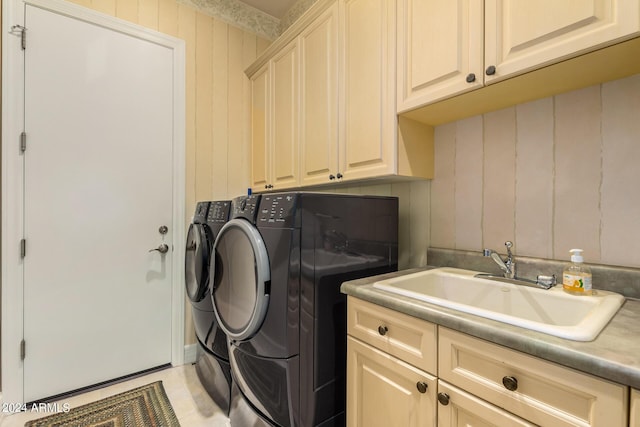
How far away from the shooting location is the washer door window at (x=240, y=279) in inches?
48.4

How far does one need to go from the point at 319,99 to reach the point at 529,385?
1.62 metres

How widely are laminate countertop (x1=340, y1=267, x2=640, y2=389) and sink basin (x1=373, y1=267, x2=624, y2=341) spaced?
0.02 metres

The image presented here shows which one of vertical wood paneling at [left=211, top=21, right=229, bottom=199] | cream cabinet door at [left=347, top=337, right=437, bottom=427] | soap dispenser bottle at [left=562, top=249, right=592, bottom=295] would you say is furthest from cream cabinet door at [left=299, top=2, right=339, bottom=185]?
soap dispenser bottle at [left=562, top=249, right=592, bottom=295]

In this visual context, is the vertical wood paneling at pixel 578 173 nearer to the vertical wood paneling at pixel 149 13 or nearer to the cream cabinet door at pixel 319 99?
the cream cabinet door at pixel 319 99

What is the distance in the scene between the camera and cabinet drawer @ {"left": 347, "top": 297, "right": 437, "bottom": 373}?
86cm

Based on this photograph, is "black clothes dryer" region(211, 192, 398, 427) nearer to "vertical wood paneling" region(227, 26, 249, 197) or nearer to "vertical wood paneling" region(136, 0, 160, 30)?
"vertical wood paneling" region(227, 26, 249, 197)

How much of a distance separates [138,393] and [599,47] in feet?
8.80

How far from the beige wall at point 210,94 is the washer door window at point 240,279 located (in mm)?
867

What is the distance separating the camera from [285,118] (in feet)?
6.88

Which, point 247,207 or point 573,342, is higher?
point 247,207

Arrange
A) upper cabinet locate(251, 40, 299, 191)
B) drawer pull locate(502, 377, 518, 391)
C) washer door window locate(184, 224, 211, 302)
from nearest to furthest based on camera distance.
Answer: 1. drawer pull locate(502, 377, 518, 391)
2. washer door window locate(184, 224, 211, 302)
3. upper cabinet locate(251, 40, 299, 191)

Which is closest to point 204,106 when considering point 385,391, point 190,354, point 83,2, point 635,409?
point 83,2

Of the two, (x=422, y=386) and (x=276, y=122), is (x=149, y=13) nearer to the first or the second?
(x=276, y=122)

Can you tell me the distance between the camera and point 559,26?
34.6 inches
